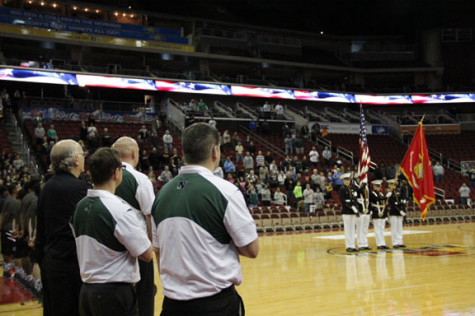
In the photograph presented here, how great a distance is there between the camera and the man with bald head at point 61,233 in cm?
433

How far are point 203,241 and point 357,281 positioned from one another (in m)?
6.91

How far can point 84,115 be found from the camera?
93.3 ft

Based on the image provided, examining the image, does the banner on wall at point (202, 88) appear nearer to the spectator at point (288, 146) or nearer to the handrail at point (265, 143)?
the handrail at point (265, 143)

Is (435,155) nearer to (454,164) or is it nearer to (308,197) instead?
(454,164)

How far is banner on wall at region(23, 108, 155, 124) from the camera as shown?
1044 inches

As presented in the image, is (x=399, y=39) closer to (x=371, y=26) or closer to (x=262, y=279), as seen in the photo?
(x=371, y=26)

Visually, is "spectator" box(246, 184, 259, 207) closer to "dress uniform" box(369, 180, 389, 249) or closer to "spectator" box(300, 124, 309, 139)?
"dress uniform" box(369, 180, 389, 249)

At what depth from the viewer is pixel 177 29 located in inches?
1409

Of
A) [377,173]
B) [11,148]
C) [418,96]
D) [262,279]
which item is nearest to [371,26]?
[418,96]

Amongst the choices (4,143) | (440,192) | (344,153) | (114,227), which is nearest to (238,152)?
(344,153)

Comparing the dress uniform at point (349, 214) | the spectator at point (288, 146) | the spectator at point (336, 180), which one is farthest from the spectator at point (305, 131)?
the dress uniform at point (349, 214)

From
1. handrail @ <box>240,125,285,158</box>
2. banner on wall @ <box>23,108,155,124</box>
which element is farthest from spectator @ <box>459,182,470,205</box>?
banner on wall @ <box>23,108,155,124</box>

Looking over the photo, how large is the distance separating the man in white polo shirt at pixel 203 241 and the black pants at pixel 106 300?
69 centimetres

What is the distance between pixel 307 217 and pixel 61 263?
57.4 feet
